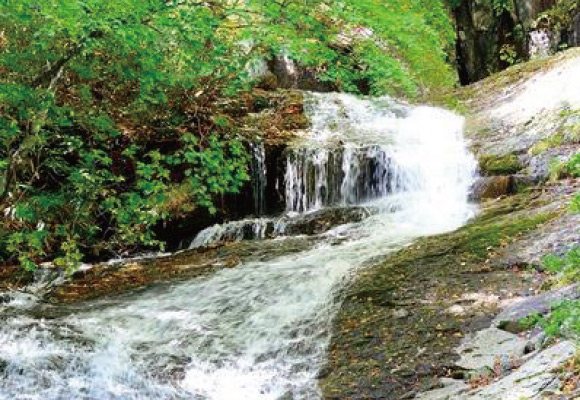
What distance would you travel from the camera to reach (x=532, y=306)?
16.3ft

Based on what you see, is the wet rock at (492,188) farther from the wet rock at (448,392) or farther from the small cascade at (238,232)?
the wet rock at (448,392)

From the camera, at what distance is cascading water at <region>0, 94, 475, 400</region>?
212 inches

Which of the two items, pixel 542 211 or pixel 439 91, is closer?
pixel 542 211

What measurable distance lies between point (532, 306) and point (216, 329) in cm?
297

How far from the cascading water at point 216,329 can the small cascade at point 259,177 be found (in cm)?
227

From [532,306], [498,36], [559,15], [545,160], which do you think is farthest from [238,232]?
[498,36]

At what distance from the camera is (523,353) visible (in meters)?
4.45

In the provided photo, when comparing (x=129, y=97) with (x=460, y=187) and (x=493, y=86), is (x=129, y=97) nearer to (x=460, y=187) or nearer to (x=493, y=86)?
(x=460, y=187)

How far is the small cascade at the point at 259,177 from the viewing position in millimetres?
11539

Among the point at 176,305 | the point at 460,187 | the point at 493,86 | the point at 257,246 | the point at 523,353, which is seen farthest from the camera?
the point at 493,86

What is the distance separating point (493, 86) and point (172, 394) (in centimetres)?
1185

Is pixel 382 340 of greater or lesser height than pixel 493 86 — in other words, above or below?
below

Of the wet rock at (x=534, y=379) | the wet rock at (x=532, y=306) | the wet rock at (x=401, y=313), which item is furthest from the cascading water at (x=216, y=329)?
the wet rock at (x=534, y=379)

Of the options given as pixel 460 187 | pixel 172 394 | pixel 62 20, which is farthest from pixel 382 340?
pixel 460 187
